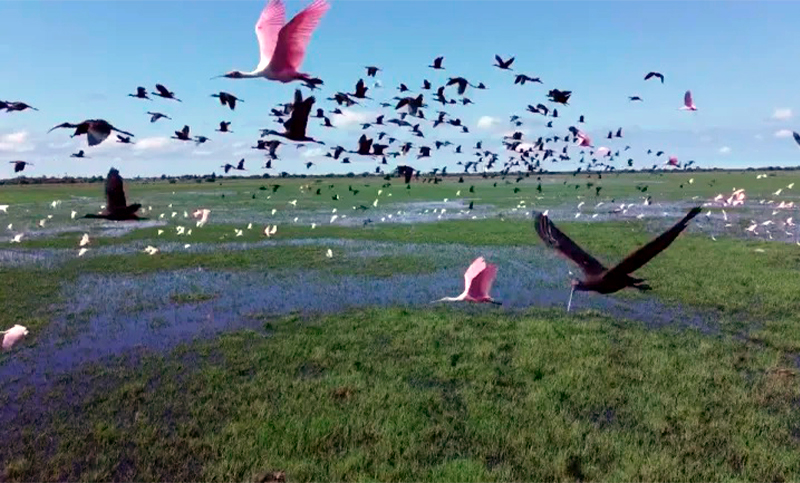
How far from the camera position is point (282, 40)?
4.26 metres

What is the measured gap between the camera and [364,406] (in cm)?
1056

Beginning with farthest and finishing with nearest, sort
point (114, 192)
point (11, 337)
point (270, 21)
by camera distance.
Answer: point (11, 337) < point (114, 192) < point (270, 21)

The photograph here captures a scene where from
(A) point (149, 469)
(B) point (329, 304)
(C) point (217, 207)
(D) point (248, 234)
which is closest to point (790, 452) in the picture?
(A) point (149, 469)

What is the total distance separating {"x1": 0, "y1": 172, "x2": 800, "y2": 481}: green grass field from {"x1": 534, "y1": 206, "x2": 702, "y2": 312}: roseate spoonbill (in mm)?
4537

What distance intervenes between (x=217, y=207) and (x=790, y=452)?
52.8 m

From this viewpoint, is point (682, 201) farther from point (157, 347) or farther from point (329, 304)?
point (157, 347)

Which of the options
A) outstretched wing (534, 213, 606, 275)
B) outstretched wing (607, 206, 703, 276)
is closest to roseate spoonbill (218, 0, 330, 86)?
outstretched wing (534, 213, 606, 275)

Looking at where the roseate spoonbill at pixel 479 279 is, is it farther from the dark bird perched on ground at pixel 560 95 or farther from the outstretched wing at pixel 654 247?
the dark bird perched on ground at pixel 560 95

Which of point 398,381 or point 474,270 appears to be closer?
point 474,270

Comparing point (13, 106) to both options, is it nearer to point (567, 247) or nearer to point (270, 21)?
point (270, 21)

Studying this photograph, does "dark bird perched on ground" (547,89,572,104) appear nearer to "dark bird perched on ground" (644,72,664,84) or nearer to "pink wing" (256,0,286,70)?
"dark bird perched on ground" (644,72,664,84)

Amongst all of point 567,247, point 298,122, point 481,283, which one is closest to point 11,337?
point 298,122

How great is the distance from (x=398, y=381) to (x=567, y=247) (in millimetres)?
7381

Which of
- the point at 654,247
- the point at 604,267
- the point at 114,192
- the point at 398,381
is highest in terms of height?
the point at 114,192
